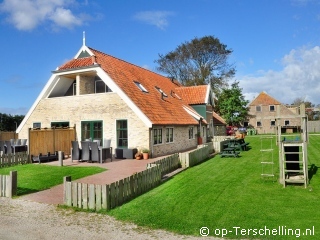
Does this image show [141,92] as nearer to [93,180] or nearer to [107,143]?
[107,143]

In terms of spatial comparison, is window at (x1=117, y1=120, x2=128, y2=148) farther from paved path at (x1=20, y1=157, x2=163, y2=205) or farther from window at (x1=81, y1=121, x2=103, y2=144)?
paved path at (x1=20, y1=157, x2=163, y2=205)

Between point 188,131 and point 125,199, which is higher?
point 188,131

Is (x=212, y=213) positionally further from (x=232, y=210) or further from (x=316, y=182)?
(x=316, y=182)

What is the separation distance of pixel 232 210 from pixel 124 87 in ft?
44.0

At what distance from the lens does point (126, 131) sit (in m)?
18.5

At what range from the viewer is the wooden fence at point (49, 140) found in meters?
16.7

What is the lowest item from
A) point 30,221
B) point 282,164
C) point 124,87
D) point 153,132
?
point 30,221

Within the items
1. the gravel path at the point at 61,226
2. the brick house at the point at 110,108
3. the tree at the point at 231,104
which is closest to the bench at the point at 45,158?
the brick house at the point at 110,108

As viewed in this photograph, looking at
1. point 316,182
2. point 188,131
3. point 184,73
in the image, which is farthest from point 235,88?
point 316,182

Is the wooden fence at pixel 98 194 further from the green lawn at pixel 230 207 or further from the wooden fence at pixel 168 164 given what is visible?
the wooden fence at pixel 168 164

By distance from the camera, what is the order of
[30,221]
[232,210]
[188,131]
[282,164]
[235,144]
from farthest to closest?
[188,131] → [235,144] → [282,164] → [232,210] → [30,221]

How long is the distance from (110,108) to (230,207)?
13.0 m

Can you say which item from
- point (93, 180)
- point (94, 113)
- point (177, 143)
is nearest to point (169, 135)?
point (177, 143)

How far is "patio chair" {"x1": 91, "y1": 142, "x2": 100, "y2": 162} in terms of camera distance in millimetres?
15769
